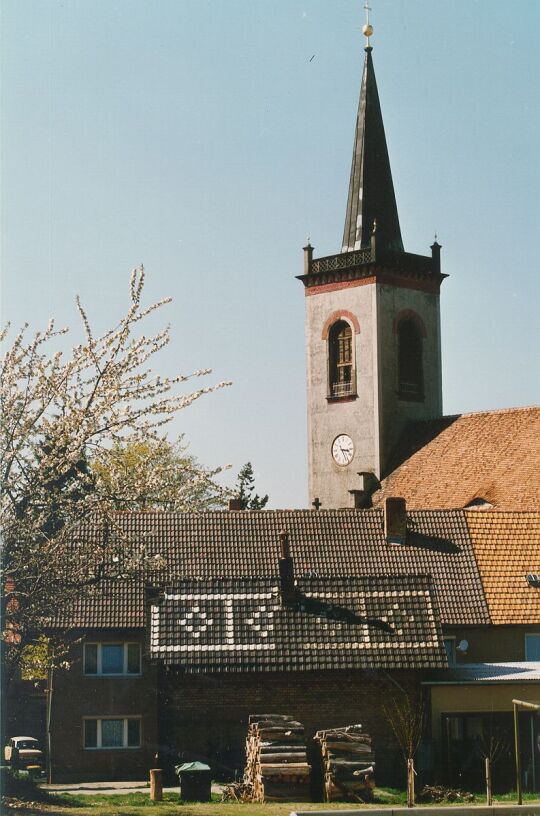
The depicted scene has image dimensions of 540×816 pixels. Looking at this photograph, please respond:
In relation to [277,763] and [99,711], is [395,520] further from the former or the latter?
[277,763]

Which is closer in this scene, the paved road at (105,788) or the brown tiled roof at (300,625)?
the paved road at (105,788)

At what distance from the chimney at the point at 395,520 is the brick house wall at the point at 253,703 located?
7810mm

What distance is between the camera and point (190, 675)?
29516mm

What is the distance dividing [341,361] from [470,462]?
9.47m

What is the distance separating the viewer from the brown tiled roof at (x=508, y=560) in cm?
3484

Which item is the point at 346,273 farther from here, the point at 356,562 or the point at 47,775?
the point at 47,775

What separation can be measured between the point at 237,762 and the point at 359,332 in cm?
3027

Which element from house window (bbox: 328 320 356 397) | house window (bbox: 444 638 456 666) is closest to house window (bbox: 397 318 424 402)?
Result: house window (bbox: 328 320 356 397)

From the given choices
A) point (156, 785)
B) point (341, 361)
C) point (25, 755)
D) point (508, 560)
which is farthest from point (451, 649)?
point (341, 361)

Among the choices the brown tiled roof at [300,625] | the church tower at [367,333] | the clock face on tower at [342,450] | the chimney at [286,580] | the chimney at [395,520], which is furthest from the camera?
the clock face on tower at [342,450]

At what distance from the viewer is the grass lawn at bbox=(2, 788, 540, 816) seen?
20.6 metres

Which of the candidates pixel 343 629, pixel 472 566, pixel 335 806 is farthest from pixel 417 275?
pixel 335 806

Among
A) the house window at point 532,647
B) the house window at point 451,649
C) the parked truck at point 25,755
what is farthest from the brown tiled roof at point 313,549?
the parked truck at point 25,755

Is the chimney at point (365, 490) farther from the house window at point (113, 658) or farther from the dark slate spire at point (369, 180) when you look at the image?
the house window at point (113, 658)
